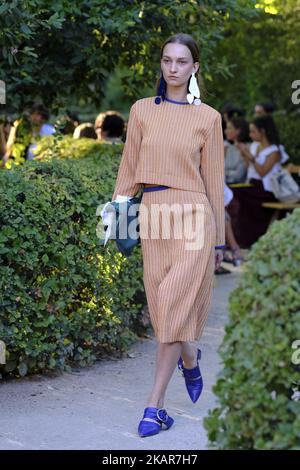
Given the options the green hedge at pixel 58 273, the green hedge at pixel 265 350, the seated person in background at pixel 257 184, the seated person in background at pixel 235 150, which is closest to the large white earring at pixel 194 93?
the green hedge at pixel 58 273

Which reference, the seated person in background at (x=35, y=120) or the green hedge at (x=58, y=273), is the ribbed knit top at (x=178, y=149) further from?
the seated person in background at (x=35, y=120)

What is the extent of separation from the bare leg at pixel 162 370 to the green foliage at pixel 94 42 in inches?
98.5

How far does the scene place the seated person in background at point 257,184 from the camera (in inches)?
476

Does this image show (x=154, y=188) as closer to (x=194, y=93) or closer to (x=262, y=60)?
(x=194, y=93)

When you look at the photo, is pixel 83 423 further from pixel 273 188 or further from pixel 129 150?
pixel 273 188

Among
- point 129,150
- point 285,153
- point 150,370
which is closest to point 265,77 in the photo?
point 285,153

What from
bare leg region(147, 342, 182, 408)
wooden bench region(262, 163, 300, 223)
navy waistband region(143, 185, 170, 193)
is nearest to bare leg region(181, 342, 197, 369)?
bare leg region(147, 342, 182, 408)

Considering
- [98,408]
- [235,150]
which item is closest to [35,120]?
[235,150]

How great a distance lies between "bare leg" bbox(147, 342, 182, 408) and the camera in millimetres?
4980

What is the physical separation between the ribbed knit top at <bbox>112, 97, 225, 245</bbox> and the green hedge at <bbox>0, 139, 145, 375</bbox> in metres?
0.79

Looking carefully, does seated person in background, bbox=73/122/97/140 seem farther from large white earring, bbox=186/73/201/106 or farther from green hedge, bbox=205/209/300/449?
green hedge, bbox=205/209/300/449

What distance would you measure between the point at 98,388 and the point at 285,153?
7140mm

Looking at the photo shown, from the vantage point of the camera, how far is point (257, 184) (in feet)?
40.2
